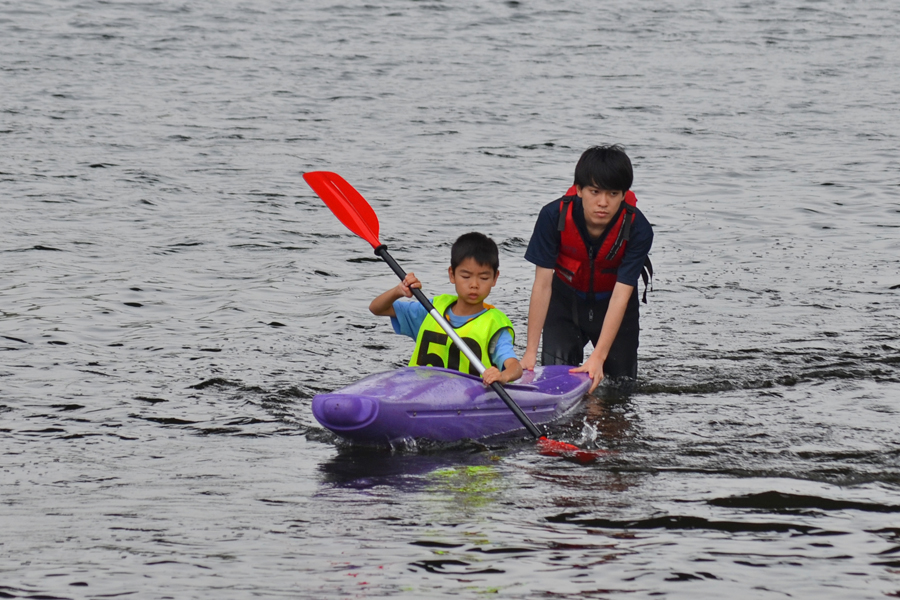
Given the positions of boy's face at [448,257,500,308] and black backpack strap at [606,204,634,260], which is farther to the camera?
black backpack strap at [606,204,634,260]

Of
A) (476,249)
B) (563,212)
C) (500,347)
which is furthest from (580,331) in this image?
(476,249)

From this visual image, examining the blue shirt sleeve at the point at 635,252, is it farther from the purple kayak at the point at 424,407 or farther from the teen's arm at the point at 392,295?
the teen's arm at the point at 392,295

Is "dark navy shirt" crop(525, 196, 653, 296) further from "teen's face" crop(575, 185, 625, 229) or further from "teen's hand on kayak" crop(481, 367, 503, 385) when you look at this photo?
"teen's hand on kayak" crop(481, 367, 503, 385)

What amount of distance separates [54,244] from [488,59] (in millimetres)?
10404

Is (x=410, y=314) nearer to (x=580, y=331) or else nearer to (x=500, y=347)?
(x=500, y=347)

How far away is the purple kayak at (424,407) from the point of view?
4664 millimetres

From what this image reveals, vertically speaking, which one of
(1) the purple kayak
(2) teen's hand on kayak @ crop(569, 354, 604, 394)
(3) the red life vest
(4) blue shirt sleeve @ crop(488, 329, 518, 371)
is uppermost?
(3) the red life vest

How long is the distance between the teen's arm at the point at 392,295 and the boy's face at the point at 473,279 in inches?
6.8

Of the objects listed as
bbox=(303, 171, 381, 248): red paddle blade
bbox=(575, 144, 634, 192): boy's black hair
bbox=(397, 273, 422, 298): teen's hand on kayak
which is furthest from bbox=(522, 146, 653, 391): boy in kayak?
bbox=(303, 171, 381, 248): red paddle blade

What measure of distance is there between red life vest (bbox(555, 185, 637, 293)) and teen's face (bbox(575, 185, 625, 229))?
8cm

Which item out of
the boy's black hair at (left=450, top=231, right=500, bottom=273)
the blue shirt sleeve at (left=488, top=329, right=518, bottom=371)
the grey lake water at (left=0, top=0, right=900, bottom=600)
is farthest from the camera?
the blue shirt sleeve at (left=488, top=329, right=518, bottom=371)

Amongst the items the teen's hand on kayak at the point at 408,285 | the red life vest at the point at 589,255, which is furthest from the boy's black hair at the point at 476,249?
the red life vest at the point at 589,255

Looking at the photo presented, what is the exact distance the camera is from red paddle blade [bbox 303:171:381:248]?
570cm

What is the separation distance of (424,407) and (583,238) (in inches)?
44.5
